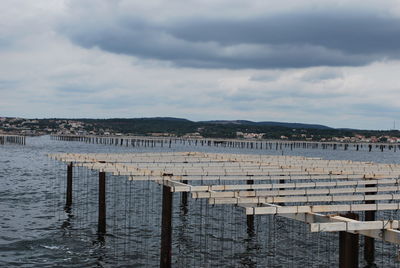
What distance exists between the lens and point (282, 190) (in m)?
19.4

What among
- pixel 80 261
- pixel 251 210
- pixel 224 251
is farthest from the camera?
pixel 224 251

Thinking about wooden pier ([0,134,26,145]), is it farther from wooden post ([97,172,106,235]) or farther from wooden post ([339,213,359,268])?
wooden post ([339,213,359,268])

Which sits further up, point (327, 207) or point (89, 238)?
point (327, 207)

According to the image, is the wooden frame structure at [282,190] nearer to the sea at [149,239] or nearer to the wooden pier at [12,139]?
the sea at [149,239]

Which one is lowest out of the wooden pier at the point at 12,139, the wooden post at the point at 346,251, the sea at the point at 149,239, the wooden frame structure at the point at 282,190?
the sea at the point at 149,239

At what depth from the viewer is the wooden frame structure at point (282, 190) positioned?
11803 millimetres

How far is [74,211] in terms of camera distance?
31.4 m

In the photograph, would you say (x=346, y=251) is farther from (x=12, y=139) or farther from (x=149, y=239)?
(x=12, y=139)

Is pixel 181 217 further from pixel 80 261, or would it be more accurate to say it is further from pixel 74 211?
pixel 80 261

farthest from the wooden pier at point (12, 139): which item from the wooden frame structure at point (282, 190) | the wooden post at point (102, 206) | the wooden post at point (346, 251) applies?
the wooden post at point (346, 251)

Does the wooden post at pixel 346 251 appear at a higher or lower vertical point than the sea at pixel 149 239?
higher

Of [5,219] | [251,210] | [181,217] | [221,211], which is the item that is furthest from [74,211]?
[251,210]

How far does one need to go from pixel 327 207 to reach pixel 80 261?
11270mm

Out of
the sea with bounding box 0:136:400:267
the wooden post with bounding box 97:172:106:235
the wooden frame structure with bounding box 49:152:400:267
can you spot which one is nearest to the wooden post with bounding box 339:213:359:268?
the wooden frame structure with bounding box 49:152:400:267
